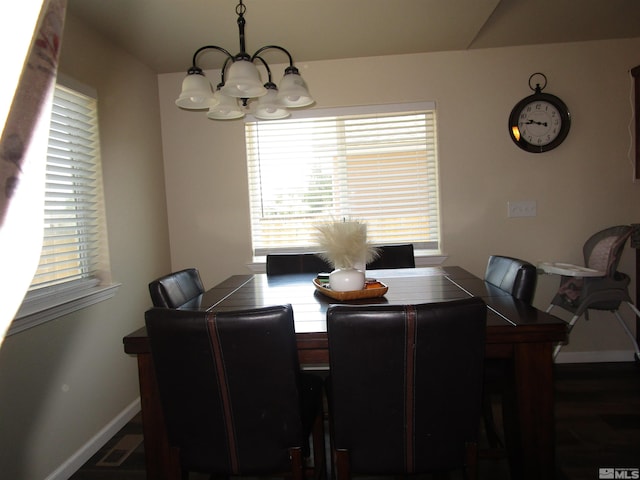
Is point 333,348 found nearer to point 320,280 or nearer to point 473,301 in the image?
point 473,301

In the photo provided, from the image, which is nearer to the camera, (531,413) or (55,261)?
(531,413)

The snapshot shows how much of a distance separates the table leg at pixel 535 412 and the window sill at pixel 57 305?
6.28ft

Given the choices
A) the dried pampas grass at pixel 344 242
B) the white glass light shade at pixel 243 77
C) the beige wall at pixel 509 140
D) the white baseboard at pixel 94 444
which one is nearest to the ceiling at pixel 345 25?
the beige wall at pixel 509 140

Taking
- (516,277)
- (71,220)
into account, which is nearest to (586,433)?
(516,277)

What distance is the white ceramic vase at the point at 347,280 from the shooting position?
66.4 inches

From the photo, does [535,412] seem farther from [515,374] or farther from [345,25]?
[345,25]

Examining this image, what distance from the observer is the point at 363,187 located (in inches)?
121

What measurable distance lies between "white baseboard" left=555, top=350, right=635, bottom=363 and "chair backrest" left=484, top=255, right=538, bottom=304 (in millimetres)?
1573

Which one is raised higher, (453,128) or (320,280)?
(453,128)

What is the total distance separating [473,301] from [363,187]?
2.13m

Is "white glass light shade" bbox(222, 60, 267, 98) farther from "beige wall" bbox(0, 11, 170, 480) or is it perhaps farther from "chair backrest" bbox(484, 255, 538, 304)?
"chair backrest" bbox(484, 255, 538, 304)

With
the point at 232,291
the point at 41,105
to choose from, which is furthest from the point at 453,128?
the point at 41,105

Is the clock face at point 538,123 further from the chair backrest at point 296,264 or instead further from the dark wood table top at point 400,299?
the chair backrest at point 296,264

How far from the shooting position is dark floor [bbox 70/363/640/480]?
177cm
